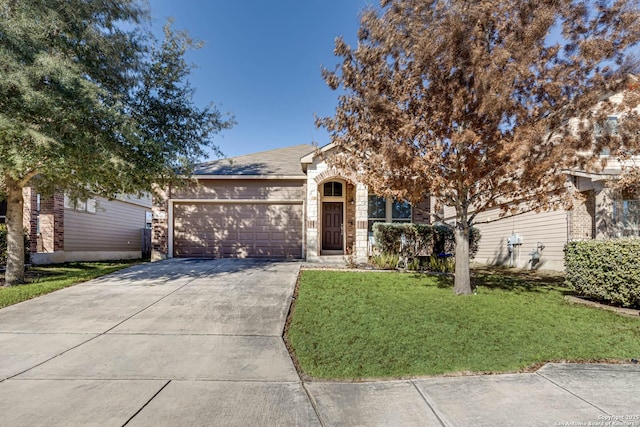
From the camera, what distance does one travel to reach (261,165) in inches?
570

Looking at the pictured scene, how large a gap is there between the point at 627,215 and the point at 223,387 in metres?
12.9

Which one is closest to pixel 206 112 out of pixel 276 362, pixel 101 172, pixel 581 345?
pixel 101 172

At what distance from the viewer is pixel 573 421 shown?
2883 millimetres

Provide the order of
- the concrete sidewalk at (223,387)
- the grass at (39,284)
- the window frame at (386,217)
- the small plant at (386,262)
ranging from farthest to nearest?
the window frame at (386,217), the small plant at (386,262), the grass at (39,284), the concrete sidewalk at (223,387)

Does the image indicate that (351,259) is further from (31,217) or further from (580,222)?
(31,217)

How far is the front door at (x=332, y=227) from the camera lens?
44.0ft

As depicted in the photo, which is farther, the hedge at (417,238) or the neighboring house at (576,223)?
the hedge at (417,238)

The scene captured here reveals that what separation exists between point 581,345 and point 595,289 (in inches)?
112

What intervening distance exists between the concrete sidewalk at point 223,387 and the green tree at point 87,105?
→ 3235 millimetres

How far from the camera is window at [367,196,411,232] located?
1270 cm

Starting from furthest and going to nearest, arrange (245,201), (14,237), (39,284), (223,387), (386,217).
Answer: (245,201)
(386,217)
(14,237)
(39,284)
(223,387)

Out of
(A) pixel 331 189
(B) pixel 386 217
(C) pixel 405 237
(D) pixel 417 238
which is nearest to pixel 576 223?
(D) pixel 417 238

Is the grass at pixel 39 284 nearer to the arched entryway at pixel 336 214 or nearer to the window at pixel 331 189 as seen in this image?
the arched entryway at pixel 336 214

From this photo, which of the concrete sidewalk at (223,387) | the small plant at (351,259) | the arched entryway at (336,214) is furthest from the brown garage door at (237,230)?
the concrete sidewalk at (223,387)
